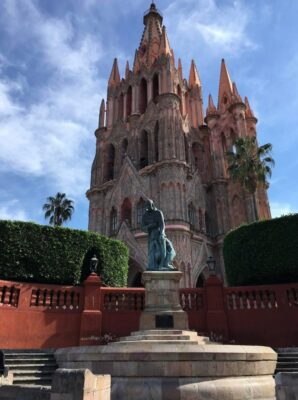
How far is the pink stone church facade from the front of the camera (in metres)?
28.6

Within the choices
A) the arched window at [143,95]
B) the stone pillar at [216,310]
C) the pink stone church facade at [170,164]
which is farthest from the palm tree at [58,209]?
the stone pillar at [216,310]

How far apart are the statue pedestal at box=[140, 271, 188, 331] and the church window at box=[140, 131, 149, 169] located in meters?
23.5

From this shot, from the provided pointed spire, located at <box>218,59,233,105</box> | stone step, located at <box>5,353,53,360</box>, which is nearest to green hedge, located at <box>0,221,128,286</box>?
stone step, located at <box>5,353,53,360</box>

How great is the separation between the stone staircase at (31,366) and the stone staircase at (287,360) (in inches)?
241

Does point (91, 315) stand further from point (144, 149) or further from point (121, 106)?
point (121, 106)

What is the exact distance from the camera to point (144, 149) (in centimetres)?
3519

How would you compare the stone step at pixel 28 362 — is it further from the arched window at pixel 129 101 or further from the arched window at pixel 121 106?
the arched window at pixel 129 101

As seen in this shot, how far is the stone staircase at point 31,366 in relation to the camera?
831 centimetres

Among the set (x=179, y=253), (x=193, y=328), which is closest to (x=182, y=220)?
(x=179, y=253)

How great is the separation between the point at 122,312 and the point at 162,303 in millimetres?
1881

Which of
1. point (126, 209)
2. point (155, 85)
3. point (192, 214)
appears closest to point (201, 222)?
point (192, 214)

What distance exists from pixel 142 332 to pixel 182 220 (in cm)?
1782

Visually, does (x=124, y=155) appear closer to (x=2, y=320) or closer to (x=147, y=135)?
(x=147, y=135)

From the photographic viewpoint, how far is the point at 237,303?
40.8ft
